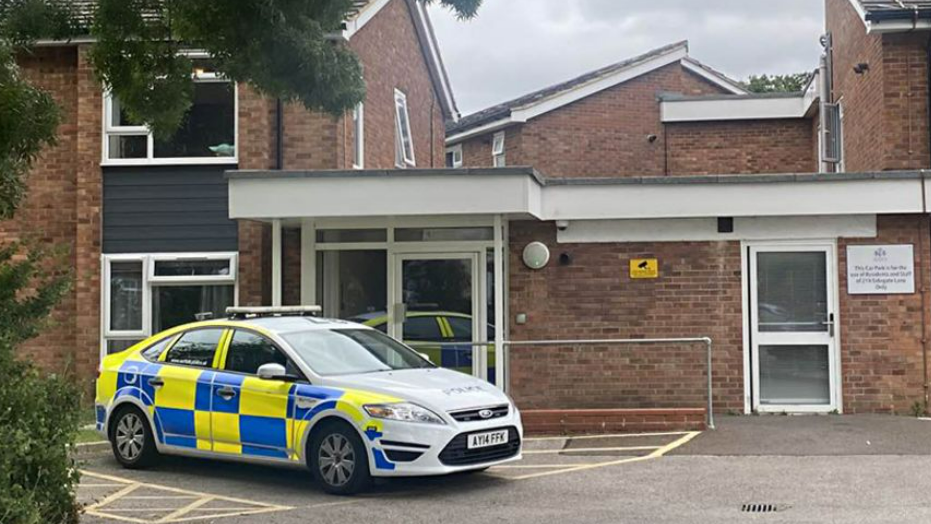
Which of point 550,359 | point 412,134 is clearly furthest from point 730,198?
point 412,134

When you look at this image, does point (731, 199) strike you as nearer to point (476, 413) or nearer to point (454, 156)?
point (476, 413)

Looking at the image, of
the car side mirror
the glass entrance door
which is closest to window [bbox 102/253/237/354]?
the glass entrance door

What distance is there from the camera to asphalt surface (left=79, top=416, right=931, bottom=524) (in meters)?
7.77

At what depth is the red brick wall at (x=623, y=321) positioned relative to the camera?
41.8 feet

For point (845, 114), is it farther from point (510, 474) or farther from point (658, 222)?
point (510, 474)

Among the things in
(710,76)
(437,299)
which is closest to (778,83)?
(710,76)

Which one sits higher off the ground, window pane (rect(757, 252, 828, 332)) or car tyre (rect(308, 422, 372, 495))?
window pane (rect(757, 252, 828, 332))

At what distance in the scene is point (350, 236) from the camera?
13453 mm

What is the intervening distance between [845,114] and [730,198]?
607 centimetres

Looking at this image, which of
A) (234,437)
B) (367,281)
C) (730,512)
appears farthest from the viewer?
(367,281)

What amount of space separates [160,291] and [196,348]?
4.81m

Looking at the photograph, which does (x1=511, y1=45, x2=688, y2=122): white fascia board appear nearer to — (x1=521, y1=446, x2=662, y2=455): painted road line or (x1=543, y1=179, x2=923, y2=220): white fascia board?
(x1=543, y1=179, x2=923, y2=220): white fascia board

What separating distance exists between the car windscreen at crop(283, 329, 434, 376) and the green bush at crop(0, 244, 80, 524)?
2.73 metres

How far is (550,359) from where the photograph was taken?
12.8 m
